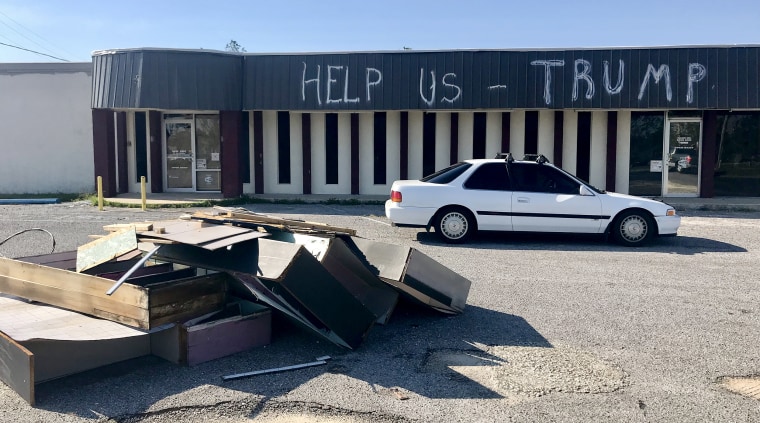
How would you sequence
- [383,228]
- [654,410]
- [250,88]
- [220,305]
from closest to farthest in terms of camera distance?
[654,410] → [220,305] → [383,228] → [250,88]

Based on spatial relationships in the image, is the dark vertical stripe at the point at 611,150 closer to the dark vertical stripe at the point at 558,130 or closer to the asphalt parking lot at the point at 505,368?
the dark vertical stripe at the point at 558,130

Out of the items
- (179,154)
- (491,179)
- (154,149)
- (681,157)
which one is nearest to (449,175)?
(491,179)

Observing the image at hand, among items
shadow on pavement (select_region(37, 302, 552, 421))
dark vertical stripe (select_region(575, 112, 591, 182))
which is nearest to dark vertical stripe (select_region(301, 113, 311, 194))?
dark vertical stripe (select_region(575, 112, 591, 182))

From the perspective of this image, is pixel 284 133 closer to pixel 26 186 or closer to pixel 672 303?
pixel 26 186

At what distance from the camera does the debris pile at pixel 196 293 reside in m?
5.00

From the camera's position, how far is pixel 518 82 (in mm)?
17219

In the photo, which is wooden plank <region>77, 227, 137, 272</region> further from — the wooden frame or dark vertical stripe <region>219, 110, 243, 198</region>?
dark vertical stripe <region>219, 110, 243, 198</region>

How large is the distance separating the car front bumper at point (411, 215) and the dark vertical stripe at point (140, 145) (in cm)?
1132

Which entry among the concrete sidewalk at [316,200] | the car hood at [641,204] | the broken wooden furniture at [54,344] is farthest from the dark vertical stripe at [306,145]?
the broken wooden furniture at [54,344]

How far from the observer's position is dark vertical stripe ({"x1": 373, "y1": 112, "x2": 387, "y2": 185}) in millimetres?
19453

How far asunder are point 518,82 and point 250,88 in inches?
287

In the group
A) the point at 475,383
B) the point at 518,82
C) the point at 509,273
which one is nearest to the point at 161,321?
the point at 475,383

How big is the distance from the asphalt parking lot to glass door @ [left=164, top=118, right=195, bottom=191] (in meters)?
13.4

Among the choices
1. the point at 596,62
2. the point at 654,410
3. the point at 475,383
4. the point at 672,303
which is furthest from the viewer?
the point at 596,62
